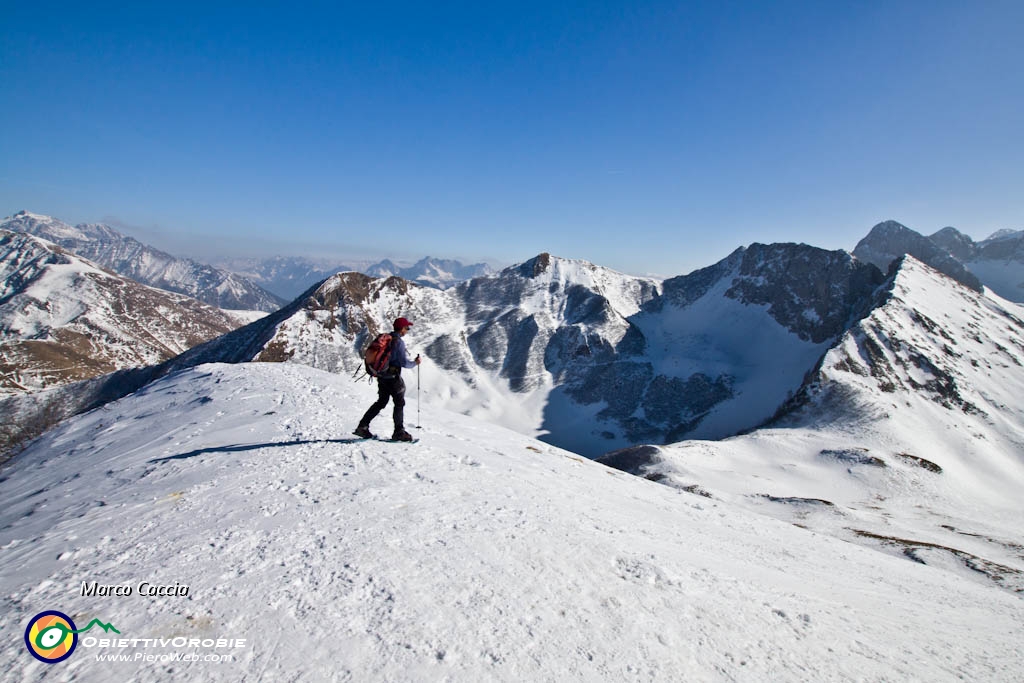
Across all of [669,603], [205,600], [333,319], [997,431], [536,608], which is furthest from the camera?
[333,319]

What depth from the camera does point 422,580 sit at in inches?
253

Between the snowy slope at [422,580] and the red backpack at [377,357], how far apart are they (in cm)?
230

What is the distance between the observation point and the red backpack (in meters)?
12.0

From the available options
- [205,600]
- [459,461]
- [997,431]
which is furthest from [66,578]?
[997,431]

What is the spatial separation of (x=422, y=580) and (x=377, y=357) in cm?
693

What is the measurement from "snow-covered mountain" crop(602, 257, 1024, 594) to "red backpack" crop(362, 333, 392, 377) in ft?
95.4

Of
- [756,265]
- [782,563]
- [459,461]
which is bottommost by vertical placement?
[782,563]

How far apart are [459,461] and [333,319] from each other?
116 m

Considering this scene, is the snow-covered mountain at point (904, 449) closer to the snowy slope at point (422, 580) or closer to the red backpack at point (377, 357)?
the snowy slope at point (422, 580)

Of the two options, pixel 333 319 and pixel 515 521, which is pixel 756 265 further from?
pixel 515 521

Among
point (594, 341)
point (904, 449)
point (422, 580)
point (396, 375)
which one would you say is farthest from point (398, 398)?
point (594, 341)

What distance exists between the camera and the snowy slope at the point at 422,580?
5.12 meters

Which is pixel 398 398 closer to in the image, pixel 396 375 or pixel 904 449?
pixel 396 375

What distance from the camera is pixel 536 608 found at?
6195 millimetres
